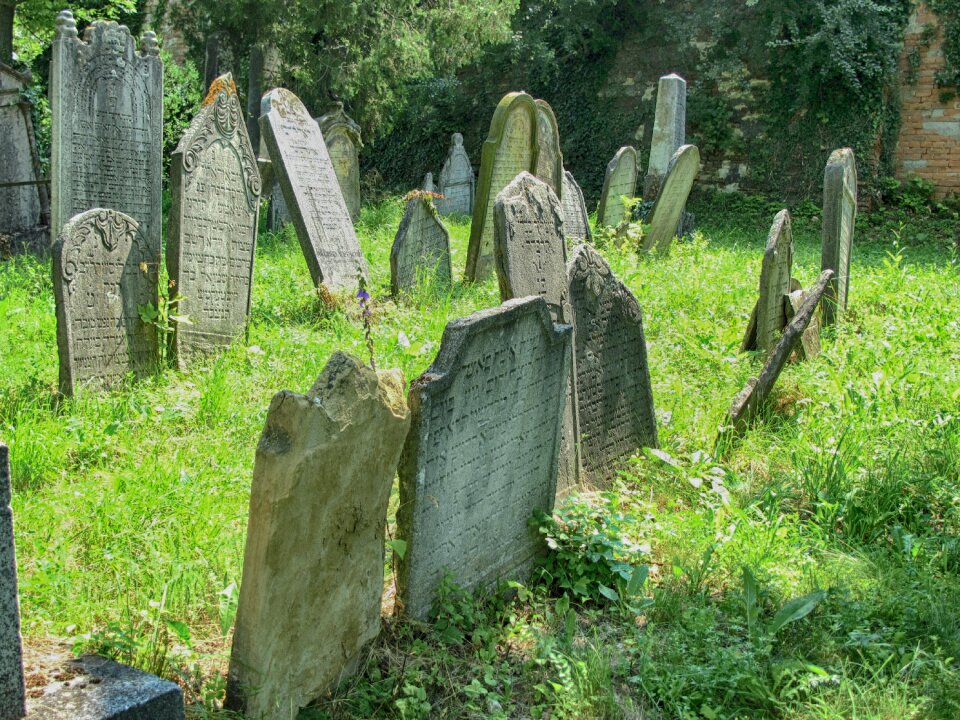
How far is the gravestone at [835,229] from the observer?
295 inches

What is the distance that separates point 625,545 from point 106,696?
2.17m

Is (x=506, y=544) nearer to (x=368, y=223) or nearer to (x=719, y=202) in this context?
(x=368, y=223)

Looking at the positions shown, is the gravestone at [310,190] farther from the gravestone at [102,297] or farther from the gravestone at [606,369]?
the gravestone at [606,369]

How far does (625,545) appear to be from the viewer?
12.7 ft

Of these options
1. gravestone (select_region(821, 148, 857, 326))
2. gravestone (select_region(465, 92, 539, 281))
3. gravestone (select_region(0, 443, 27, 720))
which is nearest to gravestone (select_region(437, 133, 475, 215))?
gravestone (select_region(465, 92, 539, 281))

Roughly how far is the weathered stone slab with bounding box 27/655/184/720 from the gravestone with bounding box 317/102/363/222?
→ 1016cm

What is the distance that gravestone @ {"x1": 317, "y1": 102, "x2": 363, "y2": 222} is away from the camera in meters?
12.3

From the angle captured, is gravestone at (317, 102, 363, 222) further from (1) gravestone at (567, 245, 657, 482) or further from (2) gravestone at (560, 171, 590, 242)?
(1) gravestone at (567, 245, 657, 482)

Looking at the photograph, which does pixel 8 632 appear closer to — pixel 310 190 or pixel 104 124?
pixel 104 124

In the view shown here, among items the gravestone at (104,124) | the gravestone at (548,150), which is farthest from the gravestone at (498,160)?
the gravestone at (104,124)

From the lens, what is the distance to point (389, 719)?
2.94 metres

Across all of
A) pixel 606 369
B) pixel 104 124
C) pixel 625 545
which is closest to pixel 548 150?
pixel 104 124

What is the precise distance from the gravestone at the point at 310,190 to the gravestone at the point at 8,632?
5.20 metres

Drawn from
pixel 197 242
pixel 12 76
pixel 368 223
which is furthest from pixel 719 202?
→ pixel 197 242
